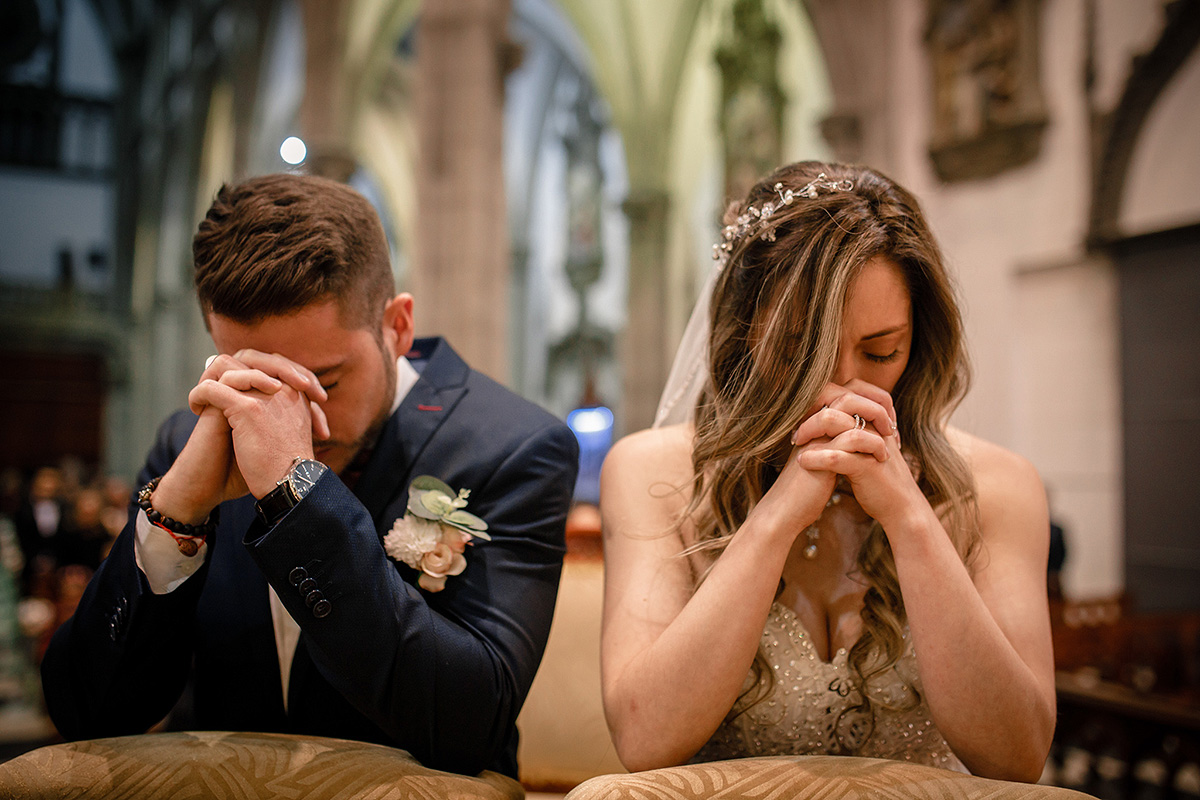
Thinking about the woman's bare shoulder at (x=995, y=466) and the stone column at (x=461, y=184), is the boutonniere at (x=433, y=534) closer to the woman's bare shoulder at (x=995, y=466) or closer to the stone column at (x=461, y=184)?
the woman's bare shoulder at (x=995, y=466)

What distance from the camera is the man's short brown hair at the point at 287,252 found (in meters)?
1.45

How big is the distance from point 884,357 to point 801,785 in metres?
0.71

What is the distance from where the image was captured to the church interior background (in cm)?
622

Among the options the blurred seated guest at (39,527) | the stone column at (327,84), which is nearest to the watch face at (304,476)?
the blurred seated guest at (39,527)

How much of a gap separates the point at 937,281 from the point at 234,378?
1167mm

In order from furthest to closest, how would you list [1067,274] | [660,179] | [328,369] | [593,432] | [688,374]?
[593,432] → [660,179] → [1067,274] → [688,374] → [328,369]

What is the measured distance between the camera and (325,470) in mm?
1369

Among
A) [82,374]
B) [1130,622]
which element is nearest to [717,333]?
[1130,622]

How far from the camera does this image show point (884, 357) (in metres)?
1.52

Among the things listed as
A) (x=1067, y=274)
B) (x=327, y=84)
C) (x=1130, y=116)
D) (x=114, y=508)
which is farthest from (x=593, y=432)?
(x=1130, y=116)

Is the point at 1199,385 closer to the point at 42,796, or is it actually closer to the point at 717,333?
the point at 717,333

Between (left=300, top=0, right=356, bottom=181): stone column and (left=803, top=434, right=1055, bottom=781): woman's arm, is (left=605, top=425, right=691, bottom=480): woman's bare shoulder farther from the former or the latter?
(left=300, top=0, right=356, bottom=181): stone column

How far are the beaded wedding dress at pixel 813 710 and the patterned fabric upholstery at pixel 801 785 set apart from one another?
0.32m

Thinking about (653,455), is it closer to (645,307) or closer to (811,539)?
(811,539)
